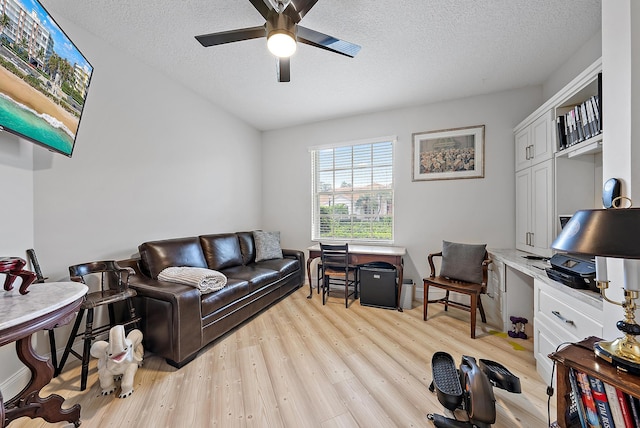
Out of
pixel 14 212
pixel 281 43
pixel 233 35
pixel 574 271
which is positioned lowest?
pixel 574 271

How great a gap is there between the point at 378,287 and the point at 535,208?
1.89m

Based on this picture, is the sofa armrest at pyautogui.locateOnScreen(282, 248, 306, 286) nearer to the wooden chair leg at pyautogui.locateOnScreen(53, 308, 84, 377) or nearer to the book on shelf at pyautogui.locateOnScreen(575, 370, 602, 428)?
the wooden chair leg at pyautogui.locateOnScreen(53, 308, 84, 377)

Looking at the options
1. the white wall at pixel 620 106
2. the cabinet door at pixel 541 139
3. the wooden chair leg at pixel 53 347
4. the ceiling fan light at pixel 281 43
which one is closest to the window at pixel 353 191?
the cabinet door at pixel 541 139

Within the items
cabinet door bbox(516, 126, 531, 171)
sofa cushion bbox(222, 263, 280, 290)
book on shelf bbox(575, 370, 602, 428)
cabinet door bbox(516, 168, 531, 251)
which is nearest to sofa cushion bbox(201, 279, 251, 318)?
sofa cushion bbox(222, 263, 280, 290)

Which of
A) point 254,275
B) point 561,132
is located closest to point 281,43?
point 254,275

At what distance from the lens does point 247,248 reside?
352 cm

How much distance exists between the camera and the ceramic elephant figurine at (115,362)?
1560 mm

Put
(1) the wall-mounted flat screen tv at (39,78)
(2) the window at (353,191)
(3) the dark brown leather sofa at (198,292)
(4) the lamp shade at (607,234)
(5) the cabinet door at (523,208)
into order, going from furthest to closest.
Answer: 1. (2) the window at (353,191)
2. (5) the cabinet door at (523,208)
3. (3) the dark brown leather sofa at (198,292)
4. (1) the wall-mounted flat screen tv at (39,78)
5. (4) the lamp shade at (607,234)

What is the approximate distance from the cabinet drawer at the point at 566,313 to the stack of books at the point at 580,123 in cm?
120

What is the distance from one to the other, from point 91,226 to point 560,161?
166 inches

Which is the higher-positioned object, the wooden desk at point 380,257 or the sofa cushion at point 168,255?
the sofa cushion at point 168,255

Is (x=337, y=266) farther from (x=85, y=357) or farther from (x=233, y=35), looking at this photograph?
(x=233, y=35)

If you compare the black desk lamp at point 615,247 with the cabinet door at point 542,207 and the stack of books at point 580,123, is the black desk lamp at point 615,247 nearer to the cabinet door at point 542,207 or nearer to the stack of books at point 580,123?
the stack of books at point 580,123

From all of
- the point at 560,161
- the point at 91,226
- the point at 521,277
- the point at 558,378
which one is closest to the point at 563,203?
the point at 560,161
